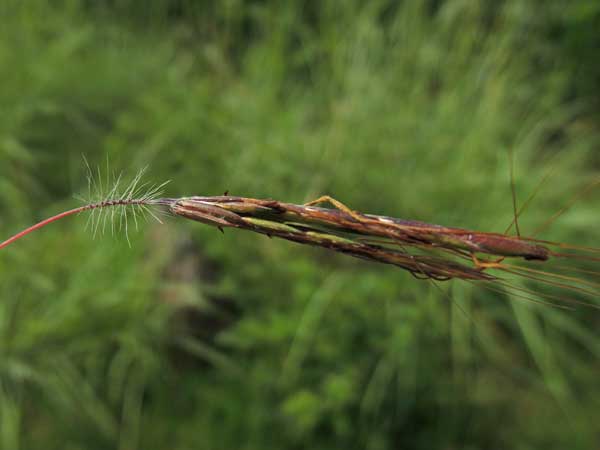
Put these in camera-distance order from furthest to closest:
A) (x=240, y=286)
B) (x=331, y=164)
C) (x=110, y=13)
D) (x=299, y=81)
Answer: (x=110, y=13) → (x=299, y=81) → (x=331, y=164) → (x=240, y=286)

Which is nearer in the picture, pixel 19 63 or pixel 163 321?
pixel 163 321

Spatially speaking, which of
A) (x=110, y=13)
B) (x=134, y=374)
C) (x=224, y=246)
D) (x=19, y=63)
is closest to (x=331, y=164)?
(x=224, y=246)

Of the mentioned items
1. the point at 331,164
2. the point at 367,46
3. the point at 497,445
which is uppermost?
the point at 367,46

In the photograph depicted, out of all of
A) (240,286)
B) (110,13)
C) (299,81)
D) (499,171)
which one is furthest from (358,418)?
(110,13)

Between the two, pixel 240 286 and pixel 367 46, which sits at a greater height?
pixel 367 46

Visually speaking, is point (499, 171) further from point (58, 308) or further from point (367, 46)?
point (58, 308)

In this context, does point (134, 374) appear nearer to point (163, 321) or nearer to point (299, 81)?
point (163, 321)

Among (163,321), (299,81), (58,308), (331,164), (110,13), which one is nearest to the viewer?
(58,308)
